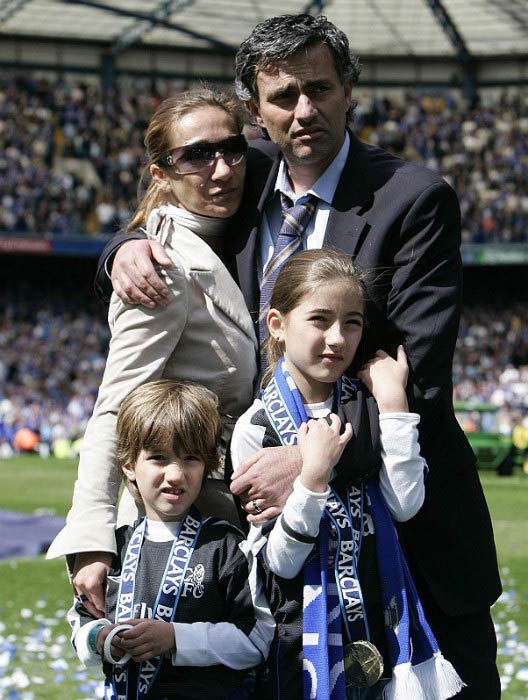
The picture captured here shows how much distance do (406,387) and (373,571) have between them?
46 centimetres

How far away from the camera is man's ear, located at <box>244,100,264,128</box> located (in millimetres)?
3324

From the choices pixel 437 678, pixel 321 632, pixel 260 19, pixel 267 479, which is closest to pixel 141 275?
pixel 267 479

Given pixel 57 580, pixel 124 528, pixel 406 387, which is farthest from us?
pixel 57 580

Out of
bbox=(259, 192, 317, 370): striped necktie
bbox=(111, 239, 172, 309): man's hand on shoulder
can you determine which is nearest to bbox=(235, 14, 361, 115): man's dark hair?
bbox=(259, 192, 317, 370): striped necktie

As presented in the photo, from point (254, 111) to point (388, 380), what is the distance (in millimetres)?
908

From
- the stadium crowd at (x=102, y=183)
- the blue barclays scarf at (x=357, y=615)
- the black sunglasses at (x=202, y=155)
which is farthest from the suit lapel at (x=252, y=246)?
the stadium crowd at (x=102, y=183)

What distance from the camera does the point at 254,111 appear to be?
3354 millimetres

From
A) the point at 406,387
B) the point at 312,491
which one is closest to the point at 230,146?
the point at 406,387

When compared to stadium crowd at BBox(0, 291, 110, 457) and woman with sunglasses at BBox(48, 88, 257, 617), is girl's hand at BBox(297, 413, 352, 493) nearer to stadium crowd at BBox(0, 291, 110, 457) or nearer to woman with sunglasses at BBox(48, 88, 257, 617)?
woman with sunglasses at BBox(48, 88, 257, 617)

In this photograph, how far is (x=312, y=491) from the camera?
2783 millimetres

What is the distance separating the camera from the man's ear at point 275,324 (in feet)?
10.00

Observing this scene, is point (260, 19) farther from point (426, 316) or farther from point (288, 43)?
point (426, 316)

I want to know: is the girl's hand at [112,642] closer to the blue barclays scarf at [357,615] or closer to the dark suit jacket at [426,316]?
the blue barclays scarf at [357,615]

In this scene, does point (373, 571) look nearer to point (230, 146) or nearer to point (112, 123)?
point (230, 146)
